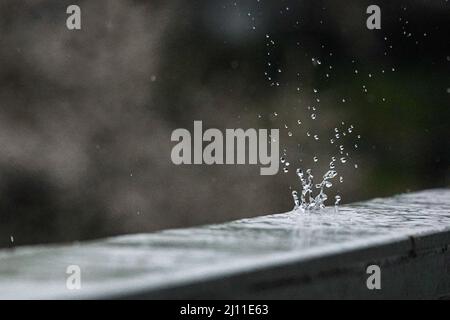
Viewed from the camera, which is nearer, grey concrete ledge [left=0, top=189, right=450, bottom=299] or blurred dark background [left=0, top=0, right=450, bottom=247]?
grey concrete ledge [left=0, top=189, right=450, bottom=299]

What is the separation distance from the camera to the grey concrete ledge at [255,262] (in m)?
1.71

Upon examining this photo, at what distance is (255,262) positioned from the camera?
186 centimetres

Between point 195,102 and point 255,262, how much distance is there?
31.1 feet

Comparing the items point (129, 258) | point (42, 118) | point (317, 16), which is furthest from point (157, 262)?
point (42, 118)

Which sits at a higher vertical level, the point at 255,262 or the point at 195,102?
the point at 195,102

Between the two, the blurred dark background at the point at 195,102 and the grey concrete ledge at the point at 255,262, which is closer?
the grey concrete ledge at the point at 255,262

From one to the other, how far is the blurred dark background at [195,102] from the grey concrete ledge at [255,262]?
7.54m

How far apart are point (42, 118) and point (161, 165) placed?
4.58ft

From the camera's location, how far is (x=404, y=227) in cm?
247

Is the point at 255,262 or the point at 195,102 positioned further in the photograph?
the point at 195,102

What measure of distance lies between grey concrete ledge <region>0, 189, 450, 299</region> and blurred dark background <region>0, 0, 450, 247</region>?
7.54 metres

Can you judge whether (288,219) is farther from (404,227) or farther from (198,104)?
(198,104)

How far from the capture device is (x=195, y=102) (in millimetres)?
11305

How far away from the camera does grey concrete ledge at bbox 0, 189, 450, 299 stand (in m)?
1.71
